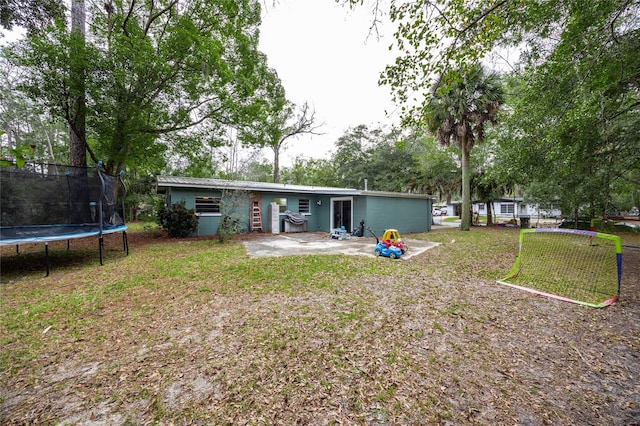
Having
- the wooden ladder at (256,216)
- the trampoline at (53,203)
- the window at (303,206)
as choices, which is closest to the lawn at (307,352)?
the trampoline at (53,203)

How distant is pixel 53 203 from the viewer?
6352 mm

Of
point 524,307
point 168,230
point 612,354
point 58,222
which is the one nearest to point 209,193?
point 168,230

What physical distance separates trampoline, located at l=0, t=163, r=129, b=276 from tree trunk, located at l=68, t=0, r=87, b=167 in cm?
239

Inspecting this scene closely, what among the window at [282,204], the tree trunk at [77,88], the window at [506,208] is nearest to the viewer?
the tree trunk at [77,88]

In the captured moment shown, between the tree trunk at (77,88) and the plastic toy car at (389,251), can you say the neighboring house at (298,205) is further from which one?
the plastic toy car at (389,251)

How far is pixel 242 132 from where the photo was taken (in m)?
11.2

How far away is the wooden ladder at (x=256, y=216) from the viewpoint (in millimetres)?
12570

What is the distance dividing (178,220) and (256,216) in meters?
3.64

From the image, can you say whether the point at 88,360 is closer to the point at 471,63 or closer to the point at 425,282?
the point at 425,282

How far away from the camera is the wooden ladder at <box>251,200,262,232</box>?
1257cm

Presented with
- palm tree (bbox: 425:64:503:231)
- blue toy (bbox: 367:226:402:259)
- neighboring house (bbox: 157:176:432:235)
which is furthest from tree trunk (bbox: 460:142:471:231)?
blue toy (bbox: 367:226:402:259)

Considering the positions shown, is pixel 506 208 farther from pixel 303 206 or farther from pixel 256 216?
pixel 256 216

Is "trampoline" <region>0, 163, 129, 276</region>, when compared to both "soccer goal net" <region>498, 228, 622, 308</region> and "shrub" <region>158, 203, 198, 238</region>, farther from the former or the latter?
"soccer goal net" <region>498, 228, 622, 308</region>

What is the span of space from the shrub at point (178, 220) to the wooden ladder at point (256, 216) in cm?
286
